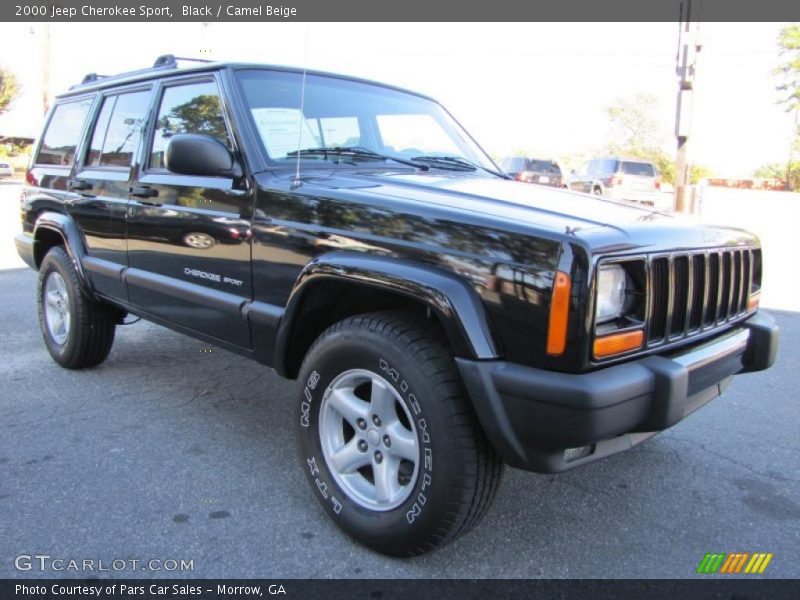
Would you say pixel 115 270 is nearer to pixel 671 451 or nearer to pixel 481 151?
pixel 481 151

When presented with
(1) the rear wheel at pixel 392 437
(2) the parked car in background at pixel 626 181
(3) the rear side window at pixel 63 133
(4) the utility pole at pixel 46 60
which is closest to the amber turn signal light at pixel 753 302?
(1) the rear wheel at pixel 392 437

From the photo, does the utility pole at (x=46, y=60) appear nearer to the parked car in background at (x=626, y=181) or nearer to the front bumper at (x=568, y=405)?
the parked car in background at (x=626, y=181)

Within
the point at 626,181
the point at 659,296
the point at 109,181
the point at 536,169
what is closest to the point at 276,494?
the point at 659,296

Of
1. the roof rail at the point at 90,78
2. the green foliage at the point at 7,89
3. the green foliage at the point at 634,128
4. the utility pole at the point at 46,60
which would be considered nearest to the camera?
the roof rail at the point at 90,78

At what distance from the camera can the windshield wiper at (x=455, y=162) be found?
354 cm

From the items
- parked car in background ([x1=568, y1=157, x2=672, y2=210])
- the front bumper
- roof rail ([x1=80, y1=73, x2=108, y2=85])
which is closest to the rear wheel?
the front bumper

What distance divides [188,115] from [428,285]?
78.1 inches

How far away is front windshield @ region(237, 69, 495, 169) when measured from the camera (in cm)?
314

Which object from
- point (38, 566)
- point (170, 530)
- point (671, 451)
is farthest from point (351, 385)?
point (671, 451)

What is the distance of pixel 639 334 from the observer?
221 centimetres

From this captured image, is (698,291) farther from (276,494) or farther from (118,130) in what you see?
(118,130)

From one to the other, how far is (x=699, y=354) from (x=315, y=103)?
2.12 meters

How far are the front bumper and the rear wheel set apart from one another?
0.14 meters

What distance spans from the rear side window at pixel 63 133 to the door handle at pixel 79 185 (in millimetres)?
208
